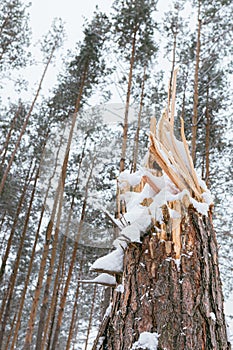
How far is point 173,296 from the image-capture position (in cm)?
119

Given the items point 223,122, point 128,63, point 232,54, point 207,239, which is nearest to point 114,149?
point 128,63

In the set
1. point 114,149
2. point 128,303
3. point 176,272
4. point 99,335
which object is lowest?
point 99,335

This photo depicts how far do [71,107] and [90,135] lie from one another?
95 cm

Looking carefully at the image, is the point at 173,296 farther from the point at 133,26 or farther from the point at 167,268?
the point at 133,26

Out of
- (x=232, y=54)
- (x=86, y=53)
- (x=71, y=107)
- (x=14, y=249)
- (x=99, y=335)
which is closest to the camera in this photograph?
(x=99, y=335)

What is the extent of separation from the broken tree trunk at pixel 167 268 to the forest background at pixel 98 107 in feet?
14.9

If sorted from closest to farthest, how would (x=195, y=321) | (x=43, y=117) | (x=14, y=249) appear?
(x=195, y=321) → (x=43, y=117) → (x=14, y=249)

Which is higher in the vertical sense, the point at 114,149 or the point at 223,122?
the point at 223,122

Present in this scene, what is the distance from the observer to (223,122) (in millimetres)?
7855

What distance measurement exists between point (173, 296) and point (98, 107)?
30.7 ft

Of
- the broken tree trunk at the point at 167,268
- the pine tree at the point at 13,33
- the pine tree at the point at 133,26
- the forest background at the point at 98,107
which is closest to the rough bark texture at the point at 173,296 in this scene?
the broken tree trunk at the point at 167,268

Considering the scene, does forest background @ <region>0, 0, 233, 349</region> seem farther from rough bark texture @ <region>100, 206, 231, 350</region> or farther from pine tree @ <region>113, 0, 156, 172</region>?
rough bark texture @ <region>100, 206, 231, 350</region>

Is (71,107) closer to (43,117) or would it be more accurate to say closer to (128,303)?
(43,117)

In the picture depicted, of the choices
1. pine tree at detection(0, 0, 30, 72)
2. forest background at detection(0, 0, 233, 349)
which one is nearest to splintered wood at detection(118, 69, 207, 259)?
forest background at detection(0, 0, 233, 349)
